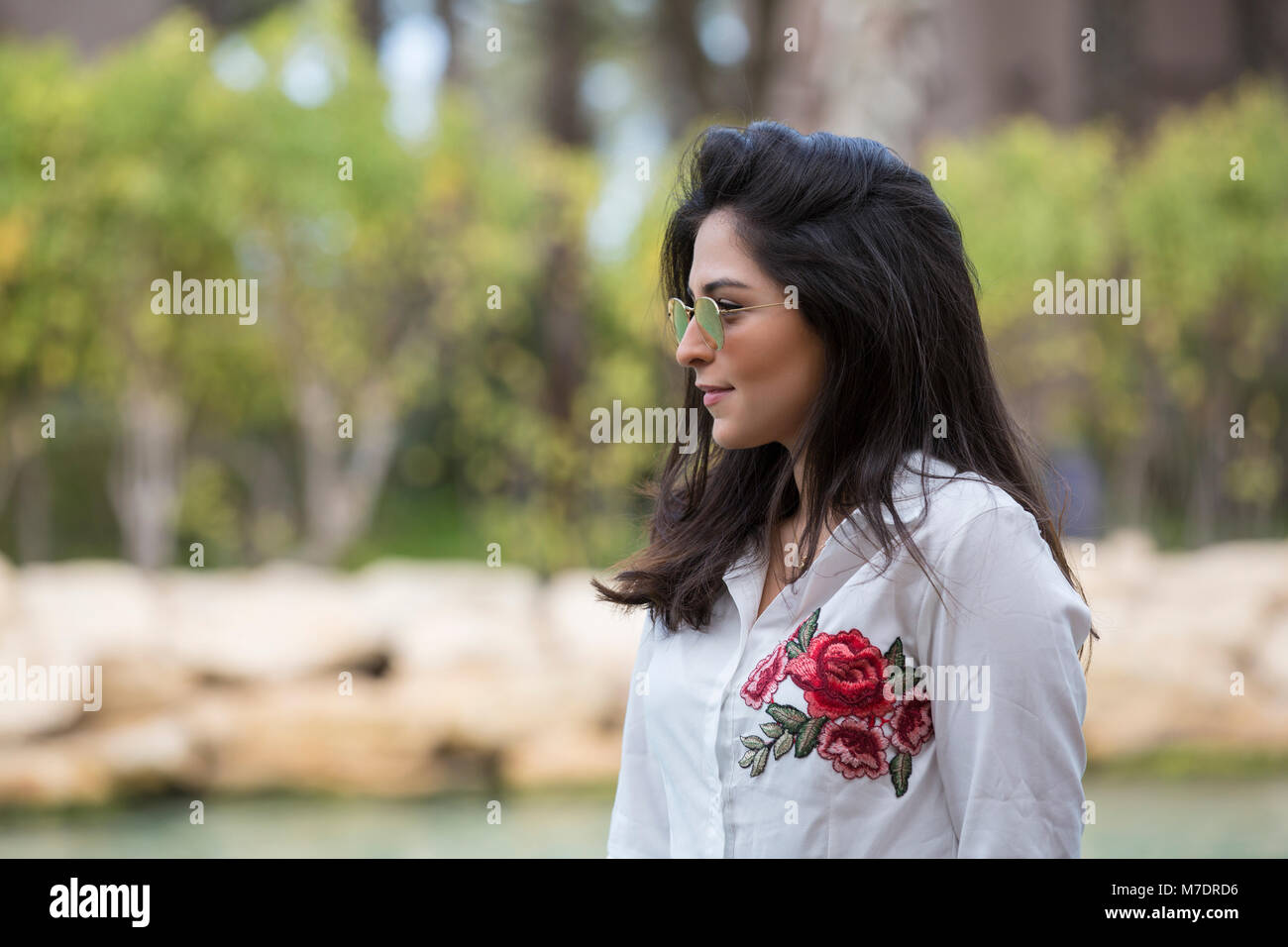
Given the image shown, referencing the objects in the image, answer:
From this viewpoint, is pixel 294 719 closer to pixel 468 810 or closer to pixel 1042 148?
pixel 468 810

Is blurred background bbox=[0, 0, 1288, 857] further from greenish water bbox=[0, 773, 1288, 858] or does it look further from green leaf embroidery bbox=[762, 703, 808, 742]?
green leaf embroidery bbox=[762, 703, 808, 742]

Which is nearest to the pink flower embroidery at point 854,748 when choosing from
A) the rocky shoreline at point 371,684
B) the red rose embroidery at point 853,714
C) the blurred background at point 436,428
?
the red rose embroidery at point 853,714

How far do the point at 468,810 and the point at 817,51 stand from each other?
14.1 feet

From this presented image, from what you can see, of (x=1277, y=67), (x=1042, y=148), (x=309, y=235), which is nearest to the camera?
(x=309, y=235)

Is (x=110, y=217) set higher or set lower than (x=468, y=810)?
higher

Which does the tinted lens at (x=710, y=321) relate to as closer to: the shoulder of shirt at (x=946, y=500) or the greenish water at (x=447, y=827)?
the shoulder of shirt at (x=946, y=500)

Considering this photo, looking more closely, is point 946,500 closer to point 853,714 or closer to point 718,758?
point 853,714

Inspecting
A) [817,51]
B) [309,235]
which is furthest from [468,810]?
[817,51]

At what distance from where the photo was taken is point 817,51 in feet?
23.0

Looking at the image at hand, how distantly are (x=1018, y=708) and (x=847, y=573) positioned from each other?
29 centimetres

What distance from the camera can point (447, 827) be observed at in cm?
595

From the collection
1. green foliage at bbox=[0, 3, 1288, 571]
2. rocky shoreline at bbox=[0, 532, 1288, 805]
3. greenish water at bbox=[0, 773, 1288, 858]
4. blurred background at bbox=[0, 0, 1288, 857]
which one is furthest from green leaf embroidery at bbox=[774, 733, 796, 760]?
green foliage at bbox=[0, 3, 1288, 571]
